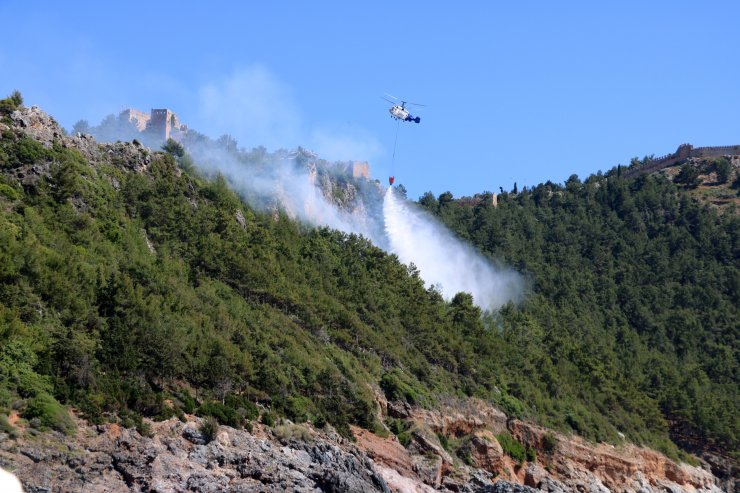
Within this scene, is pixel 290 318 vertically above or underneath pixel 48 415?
above

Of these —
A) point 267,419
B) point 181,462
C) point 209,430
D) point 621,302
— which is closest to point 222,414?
point 267,419

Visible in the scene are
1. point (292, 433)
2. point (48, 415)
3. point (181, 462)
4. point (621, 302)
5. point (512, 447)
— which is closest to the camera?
point (48, 415)

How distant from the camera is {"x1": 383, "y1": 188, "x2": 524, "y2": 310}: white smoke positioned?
98.4m

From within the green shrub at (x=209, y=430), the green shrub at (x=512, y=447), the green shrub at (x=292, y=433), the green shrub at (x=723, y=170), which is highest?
the green shrub at (x=723, y=170)

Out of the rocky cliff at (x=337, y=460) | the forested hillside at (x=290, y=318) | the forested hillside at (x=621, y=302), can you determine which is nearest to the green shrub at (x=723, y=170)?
the forested hillside at (x=621, y=302)

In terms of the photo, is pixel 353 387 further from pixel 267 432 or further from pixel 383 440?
pixel 267 432

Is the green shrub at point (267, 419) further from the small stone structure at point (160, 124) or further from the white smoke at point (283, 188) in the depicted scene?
the small stone structure at point (160, 124)

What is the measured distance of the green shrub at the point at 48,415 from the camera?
3812 cm

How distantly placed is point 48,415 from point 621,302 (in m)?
69.2

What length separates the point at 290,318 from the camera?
62219mm

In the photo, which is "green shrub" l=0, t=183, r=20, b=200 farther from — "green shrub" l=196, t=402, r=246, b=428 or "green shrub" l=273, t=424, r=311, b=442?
"green shrub" l=273, t=424, r=311, b=442

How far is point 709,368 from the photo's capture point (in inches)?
3588

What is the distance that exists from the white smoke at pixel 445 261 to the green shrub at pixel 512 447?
99.3ft

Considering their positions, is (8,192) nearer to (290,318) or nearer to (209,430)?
(290,318)
